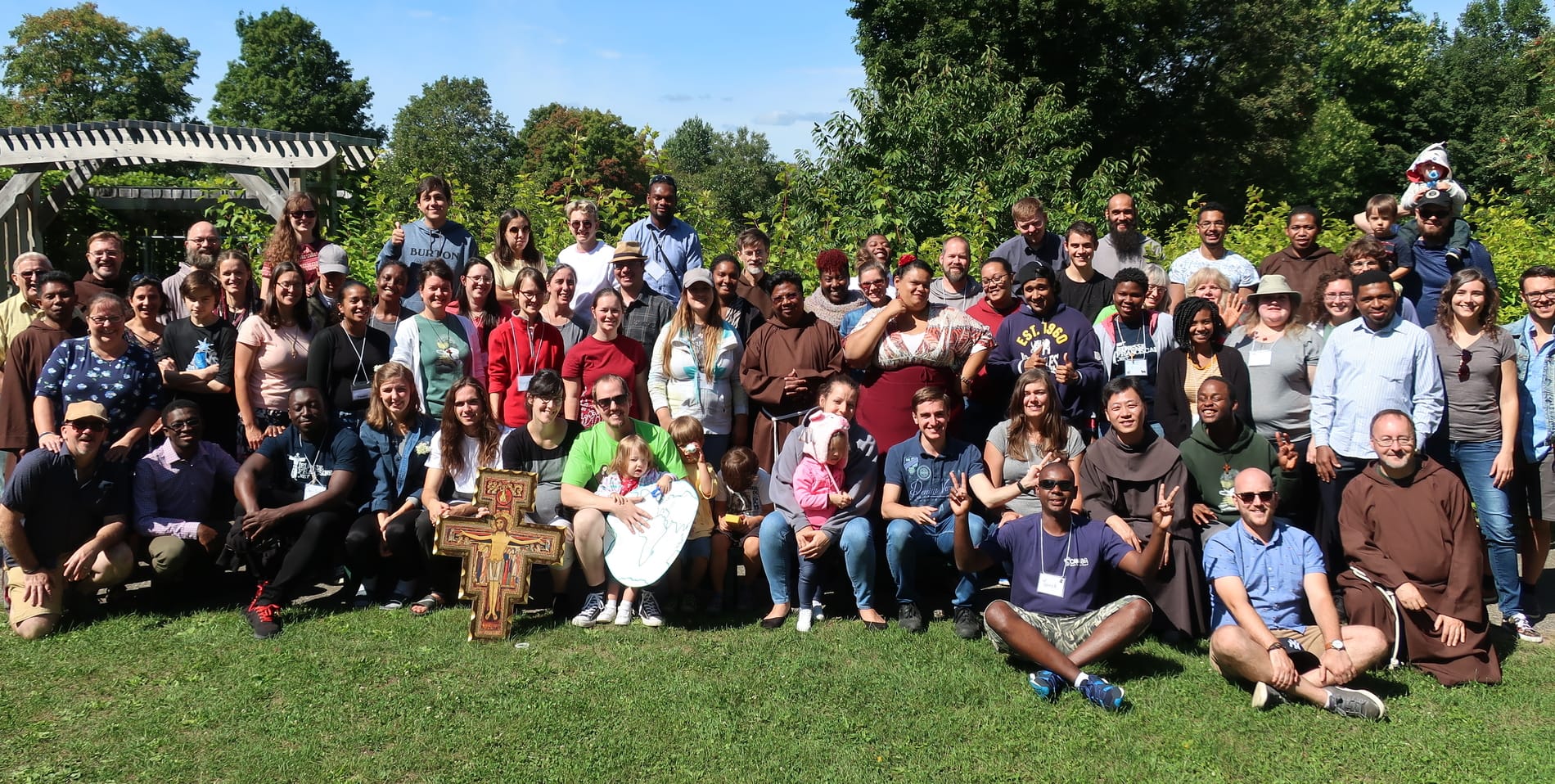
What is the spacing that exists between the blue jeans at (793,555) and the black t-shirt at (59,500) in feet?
11.3

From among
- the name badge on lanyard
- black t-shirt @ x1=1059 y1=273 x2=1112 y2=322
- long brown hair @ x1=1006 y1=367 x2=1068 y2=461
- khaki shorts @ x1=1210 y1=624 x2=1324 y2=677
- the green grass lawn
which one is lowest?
the green grass lawn

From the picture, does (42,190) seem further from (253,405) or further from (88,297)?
(253,405)

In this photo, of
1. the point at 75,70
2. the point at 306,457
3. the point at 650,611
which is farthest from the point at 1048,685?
the point at 75,70

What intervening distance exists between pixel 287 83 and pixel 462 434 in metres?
47.1

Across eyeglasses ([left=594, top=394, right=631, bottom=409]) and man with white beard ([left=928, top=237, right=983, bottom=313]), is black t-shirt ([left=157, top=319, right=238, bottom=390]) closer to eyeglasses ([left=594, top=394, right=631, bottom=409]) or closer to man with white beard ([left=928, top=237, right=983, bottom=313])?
eyeglasses ([left=594, top=394, right=631, bottom=409])

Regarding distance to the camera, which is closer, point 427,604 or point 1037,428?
point 1037,428

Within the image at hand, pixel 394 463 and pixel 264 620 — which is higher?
pixel 394 463

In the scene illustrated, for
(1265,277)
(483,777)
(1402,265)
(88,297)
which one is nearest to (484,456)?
(483,777)

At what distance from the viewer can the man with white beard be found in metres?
6.88

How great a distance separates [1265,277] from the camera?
6176 millimetres

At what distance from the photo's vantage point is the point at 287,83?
4703cm

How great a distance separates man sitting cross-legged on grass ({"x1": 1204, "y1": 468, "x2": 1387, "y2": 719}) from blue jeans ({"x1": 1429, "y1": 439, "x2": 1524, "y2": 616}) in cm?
138

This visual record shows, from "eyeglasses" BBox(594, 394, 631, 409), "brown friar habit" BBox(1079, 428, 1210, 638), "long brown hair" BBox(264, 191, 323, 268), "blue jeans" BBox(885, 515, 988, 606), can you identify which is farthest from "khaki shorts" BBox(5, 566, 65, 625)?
"brown friar habit" BBox(1079, 428, 1210, 638)

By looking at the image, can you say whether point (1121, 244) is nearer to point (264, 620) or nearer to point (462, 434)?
point (462, 434)
